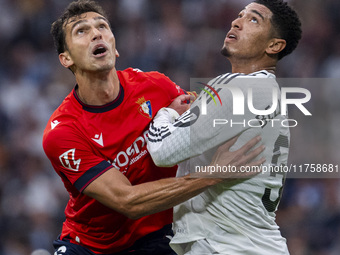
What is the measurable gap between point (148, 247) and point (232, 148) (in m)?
1.13

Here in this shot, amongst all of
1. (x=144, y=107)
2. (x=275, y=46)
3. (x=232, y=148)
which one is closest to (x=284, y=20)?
(x=275, y=46)

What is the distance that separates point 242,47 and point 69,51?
126 centimetres

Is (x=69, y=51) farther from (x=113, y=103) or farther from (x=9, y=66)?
(x=9, y=66)

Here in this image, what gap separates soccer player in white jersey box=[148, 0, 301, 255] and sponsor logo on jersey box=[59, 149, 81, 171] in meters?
0.56

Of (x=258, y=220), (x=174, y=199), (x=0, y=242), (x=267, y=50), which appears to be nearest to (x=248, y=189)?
(x=258, y=220)

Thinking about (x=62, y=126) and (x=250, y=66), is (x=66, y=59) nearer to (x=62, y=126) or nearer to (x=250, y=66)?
(x=62, y=126)

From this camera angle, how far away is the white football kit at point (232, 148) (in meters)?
3.32

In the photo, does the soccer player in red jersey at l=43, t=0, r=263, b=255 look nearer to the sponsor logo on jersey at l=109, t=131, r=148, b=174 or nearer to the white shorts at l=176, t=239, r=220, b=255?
the sponsor logo on jersey at l=109, t=131, r=148, b=174

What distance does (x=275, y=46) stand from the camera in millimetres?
3729

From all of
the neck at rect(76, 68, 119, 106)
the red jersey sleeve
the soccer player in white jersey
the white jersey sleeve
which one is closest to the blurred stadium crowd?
the soccer player in white jersey

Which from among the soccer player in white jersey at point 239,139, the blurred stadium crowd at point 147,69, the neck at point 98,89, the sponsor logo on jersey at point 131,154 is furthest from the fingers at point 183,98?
the blurred stadium crowd at point 147,69

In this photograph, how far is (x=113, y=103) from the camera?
392 centimetres

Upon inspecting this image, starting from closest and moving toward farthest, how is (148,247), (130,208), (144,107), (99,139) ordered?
(130,208), (99,139), (144,107), (148,247)

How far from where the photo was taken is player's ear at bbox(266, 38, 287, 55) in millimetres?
3721
